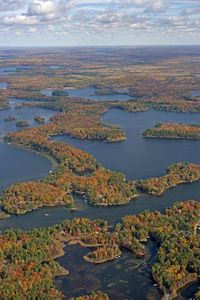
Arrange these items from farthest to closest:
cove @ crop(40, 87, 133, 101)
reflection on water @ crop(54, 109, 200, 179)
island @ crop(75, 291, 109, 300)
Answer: cove @ crop(40, 87, 133, 101), reflection on water @ crop(54, 109, 200, 179), island @ crop(75, 291, 109, 300)

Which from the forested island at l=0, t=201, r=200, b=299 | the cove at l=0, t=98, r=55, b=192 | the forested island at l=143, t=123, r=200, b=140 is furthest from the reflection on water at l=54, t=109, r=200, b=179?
the forested island at l=0, t=201, r=200, b=299

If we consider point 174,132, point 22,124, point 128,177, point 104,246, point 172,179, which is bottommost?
point 104,246

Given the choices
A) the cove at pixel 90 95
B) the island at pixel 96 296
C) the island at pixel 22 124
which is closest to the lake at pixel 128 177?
the island at pixel 96 296

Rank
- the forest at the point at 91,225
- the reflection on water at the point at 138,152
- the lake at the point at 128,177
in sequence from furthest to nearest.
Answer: the reflection on water at the point at 138,152
the lake at the point at 128,177
the forest at the point at 91,225

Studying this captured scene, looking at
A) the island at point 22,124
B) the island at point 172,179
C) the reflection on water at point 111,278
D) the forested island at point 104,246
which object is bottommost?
the reflection on water at point 111,278

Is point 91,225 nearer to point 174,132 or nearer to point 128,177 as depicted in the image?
point 128,177

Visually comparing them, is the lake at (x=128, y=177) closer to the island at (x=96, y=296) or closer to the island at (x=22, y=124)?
the island at (x=96, y=296)

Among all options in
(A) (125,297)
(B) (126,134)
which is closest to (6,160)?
(B) (126,134)

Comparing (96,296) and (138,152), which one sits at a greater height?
(138,152)

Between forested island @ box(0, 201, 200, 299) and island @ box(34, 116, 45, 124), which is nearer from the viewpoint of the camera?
forested island @ box(0, 201, 200, 299)

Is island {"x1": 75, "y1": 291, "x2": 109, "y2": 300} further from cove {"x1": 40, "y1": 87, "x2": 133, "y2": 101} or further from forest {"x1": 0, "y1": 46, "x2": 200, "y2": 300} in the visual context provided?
cove {"x1": 40, "y1": 87, "x2": 133, "y2": 101}

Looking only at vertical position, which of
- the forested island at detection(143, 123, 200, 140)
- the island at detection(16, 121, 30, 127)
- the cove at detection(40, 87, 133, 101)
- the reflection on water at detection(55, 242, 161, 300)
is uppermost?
the cove at detection(40, 87, 133, 101)

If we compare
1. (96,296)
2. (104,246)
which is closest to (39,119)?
(104,246)
